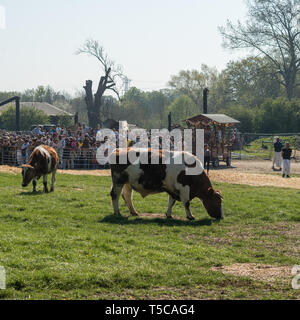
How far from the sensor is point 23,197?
16234 mm

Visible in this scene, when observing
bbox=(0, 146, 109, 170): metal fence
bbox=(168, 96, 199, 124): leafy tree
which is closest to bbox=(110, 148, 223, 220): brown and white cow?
bbox=(0, 146, 109, 170): metal fence

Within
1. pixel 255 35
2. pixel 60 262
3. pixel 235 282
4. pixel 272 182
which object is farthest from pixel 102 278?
pixel 255 35

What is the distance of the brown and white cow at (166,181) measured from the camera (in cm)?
1383

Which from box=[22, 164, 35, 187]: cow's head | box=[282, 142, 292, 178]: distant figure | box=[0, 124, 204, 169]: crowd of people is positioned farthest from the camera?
Answer: box=[0, 124, 204, 169]: crowd of people

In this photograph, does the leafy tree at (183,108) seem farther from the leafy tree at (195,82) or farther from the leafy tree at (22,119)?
the leafy tree at (22,119)

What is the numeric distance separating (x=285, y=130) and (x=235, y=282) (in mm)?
49372

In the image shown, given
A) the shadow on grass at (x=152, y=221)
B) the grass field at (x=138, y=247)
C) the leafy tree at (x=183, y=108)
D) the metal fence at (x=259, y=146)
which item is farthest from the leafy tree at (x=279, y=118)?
the shadow on grass at (x=152, y=221)

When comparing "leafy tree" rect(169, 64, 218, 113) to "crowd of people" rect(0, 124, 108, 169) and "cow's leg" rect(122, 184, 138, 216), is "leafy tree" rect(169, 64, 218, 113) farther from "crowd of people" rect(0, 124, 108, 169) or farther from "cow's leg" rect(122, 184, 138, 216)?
"cow's leg" rect(122, 184, 138, 216)

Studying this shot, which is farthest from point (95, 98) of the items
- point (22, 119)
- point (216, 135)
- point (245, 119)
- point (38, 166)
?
point (38, 166)

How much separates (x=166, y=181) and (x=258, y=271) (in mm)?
5294

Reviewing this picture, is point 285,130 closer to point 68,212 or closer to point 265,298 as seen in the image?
point 68,212

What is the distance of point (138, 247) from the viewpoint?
10.2m

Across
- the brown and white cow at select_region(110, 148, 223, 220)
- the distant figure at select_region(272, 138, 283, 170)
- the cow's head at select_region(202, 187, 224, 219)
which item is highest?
the distant figure at select_region(272, 138, 283, 170)

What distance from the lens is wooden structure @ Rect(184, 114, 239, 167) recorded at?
3519cm
